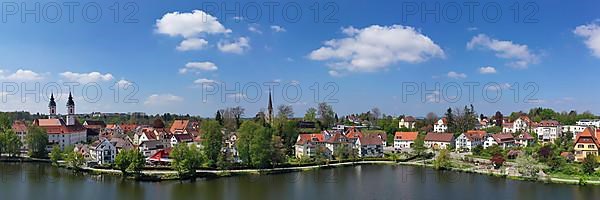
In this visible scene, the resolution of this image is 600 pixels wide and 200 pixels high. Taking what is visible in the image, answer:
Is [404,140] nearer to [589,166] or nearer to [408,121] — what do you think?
[589,166]

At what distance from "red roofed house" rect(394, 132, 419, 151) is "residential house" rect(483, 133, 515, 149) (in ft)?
15.9

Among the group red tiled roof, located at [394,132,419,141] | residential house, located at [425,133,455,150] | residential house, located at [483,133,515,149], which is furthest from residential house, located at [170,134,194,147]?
residential house, located at [483,133,515,149]

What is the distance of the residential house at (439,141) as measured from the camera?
32281 mm

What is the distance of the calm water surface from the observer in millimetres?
15680

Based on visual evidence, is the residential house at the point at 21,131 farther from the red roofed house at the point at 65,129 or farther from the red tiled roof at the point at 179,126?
the red tiled roof at the point at 179,126

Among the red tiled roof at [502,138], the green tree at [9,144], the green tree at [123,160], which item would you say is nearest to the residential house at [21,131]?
the green tree at [9,144]

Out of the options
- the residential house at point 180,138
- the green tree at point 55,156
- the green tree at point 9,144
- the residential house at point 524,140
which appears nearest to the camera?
the green tree at point 55,156

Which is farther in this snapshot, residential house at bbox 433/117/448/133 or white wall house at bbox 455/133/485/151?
residential house at bbox 433/117/448/133

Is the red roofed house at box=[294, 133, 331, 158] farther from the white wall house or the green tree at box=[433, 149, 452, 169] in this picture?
the white wall house

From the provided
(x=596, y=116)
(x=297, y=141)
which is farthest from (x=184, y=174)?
(x=596, y=116)

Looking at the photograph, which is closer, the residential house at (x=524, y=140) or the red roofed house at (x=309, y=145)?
the red roofed house at (x=309, y=145)

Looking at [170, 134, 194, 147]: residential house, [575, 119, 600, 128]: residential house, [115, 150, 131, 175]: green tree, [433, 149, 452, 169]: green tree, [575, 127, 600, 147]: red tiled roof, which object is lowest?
[433, 149, 452, 169]: green tree

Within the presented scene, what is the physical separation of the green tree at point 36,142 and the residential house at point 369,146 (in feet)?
62.2

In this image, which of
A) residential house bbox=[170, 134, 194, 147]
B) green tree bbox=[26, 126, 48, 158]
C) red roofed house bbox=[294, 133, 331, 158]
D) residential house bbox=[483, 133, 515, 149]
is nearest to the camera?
red roofed house bbox=[294, 133, 331, 158]
